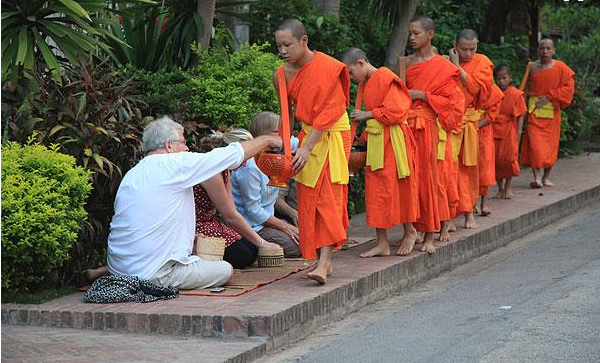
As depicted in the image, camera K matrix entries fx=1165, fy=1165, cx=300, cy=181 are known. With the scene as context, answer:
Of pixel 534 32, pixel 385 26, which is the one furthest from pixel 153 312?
pixel 534 32

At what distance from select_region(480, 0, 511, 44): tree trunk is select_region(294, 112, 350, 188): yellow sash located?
12.9 metres

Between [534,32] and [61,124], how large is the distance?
14.8 m

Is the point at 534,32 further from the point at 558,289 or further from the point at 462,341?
the point at 462,341

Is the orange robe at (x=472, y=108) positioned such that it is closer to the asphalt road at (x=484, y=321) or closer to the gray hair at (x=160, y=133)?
the asphalt road at (x=484, y=321)

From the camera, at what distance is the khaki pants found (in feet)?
25.9

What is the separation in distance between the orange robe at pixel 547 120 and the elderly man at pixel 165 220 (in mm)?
8146

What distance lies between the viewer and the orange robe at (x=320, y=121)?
827 cm

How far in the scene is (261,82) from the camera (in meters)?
11.2

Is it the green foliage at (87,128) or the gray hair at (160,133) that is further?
the green foliage at (87,128)

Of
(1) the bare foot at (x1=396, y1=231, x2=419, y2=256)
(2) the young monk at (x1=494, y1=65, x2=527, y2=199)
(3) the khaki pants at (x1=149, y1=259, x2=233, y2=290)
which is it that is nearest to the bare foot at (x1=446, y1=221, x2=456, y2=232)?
(1) the bare foot at (x1=396, y1=231, x2=419, y2=256)

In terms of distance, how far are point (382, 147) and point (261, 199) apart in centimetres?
108

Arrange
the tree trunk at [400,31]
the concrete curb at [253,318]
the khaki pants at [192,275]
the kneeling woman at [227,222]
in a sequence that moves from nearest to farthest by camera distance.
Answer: the concrete curb at [253,318] → the khaki pants at [192,275] → the kneeling woman at [227,222] → the tree trunk at [400,31]

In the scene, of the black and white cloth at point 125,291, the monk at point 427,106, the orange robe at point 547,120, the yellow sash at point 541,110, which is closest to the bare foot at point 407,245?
the monk at point 427,106

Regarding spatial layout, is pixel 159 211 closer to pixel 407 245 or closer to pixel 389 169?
pixel 389 169
